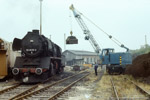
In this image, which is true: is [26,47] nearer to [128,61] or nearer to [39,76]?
[39,76]

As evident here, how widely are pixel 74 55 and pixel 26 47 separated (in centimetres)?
4670

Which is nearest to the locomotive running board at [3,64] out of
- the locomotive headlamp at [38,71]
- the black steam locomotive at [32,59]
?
the black steam locomotive at [32,59]

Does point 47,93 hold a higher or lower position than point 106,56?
lower

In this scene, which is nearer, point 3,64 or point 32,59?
point 32,59

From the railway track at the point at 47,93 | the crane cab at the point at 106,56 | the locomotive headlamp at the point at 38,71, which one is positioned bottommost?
the railway track at the point at 47,93

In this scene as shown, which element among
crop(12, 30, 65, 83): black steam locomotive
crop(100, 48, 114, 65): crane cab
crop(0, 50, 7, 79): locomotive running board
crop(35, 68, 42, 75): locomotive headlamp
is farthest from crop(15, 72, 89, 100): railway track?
crop(100, 48, 114, 65): crane cab

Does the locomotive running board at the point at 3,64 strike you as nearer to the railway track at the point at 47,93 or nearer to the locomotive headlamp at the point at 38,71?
the locomotive headlamp at the point at 38,71

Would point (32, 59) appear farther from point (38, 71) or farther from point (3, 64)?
point (3, 64)

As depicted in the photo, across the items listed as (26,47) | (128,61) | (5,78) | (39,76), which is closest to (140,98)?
(39,76)

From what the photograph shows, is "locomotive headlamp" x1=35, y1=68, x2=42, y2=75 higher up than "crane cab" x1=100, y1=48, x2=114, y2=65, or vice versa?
"crane cab" x1=100, y1=48, x2=114, y2=65

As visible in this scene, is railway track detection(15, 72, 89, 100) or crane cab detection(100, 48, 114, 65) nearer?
railway track detection(15, 72, 89, 100)

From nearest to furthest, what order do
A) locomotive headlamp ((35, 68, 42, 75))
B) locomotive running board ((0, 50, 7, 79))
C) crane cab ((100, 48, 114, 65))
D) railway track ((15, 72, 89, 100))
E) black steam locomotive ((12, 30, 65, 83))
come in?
railway track ((15, 72, 89, 100))
locomotive headlamp ((35, 68, 42, 75))
black steam locomotive ((12, 30, 65, 83))
locomotive running board ((0, 50, 7, 79))
crane cab ((100, 48, 114, 65))

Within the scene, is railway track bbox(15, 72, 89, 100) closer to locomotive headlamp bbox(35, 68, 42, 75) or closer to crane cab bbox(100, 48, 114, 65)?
locomotive headlamp bbox(35, 68, 42, 75)

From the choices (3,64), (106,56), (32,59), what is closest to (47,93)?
(32,59)
